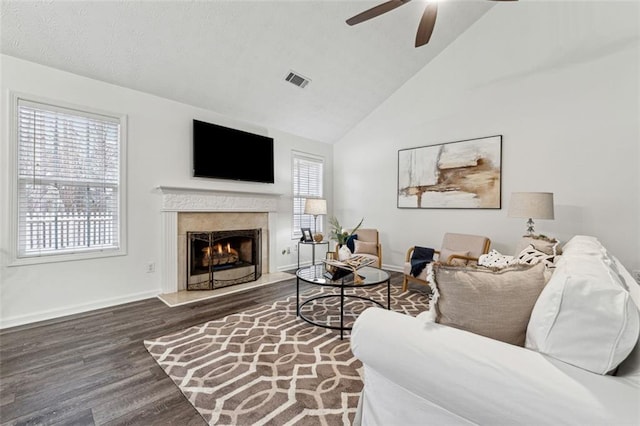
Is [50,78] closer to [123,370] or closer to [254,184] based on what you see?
[254,184]

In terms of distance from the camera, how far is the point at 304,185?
18.6 ft

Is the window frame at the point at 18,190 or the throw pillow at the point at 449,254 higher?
the window frame at the point at 18,190

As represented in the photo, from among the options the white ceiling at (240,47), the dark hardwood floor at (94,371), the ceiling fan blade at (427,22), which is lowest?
the dark hardwood floor at (94,371)

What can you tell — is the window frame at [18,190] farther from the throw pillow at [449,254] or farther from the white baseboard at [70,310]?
the throw pillow at [449,254]

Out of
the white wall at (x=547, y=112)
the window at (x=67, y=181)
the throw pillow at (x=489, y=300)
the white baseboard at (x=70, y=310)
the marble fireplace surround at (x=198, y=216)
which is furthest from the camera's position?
the marble fireplace surround at (x=198, y=216)

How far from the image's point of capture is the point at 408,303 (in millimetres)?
3373

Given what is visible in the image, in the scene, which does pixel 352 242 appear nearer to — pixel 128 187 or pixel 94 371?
pixel 128 187

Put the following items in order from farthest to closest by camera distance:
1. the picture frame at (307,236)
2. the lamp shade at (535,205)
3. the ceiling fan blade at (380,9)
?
the picture frame at (307,236) < the lamp shade at (535,205) < the ceiling fan blade at (380,9)

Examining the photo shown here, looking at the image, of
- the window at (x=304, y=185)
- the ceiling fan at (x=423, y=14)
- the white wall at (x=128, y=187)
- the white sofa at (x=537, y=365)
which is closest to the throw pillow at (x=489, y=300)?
the white sofa at (x=537, y=365)

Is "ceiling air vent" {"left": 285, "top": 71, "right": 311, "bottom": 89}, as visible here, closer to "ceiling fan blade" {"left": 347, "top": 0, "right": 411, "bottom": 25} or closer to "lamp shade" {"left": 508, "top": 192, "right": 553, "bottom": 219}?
"ceiling fan blade" {"left": 347, "top": 0, "right": 411, "bottom": 25}

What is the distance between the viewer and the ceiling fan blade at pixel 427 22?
2197mm

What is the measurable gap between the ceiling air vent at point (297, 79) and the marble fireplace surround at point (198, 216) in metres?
1.79

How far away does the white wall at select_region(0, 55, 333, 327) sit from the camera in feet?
9.16

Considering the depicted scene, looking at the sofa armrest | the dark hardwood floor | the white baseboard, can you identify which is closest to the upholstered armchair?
the dark hardwood floor
